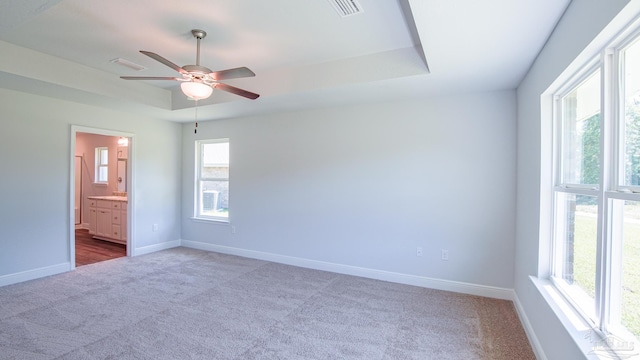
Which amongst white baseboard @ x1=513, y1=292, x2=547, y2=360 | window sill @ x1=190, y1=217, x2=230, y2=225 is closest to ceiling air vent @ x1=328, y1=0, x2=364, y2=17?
white baseboard @ x1=513, y1=292, x2=547, y2=360

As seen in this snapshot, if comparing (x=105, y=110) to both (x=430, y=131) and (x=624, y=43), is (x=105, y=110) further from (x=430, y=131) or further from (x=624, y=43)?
(x=624, y=43)

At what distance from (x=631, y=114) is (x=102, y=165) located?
873cm

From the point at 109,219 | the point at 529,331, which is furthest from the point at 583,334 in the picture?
the point at 109,219

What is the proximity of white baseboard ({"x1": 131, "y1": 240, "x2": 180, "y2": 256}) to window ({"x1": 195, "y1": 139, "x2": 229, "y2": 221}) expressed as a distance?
2.20 feet

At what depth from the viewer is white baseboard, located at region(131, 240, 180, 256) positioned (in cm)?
505

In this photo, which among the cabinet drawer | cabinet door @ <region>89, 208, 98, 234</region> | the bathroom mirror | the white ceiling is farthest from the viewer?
the bathroom mirror

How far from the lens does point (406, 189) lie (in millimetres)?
3830

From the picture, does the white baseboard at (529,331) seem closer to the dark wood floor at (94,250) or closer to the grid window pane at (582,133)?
the grid window pane at (582,133)

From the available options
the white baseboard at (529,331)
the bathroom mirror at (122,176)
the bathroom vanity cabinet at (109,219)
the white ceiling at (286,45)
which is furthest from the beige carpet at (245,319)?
the bathroom mirror at (122,176)

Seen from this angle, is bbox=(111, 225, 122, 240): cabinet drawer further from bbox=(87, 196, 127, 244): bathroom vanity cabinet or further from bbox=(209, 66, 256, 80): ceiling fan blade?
bbox=(209, 66, 256, 80): ceiling fan blade

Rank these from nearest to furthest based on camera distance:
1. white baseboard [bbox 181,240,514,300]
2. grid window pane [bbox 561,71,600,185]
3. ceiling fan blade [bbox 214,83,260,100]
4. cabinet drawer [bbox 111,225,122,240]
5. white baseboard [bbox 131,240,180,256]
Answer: grid window pane [bbox 561,71,600,185] → ceiling fan blade [bbox 214,83,260,100] → white baseboard [bbox 181,240,514,300] → white baseboard [bbox 131,240,180,256] → cabinet drawer [bbox 111,225,122,240]

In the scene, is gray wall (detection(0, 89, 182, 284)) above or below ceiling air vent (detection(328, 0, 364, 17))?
below

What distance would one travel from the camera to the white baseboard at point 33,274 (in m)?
3.65

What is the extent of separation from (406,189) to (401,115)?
37.0 inches
